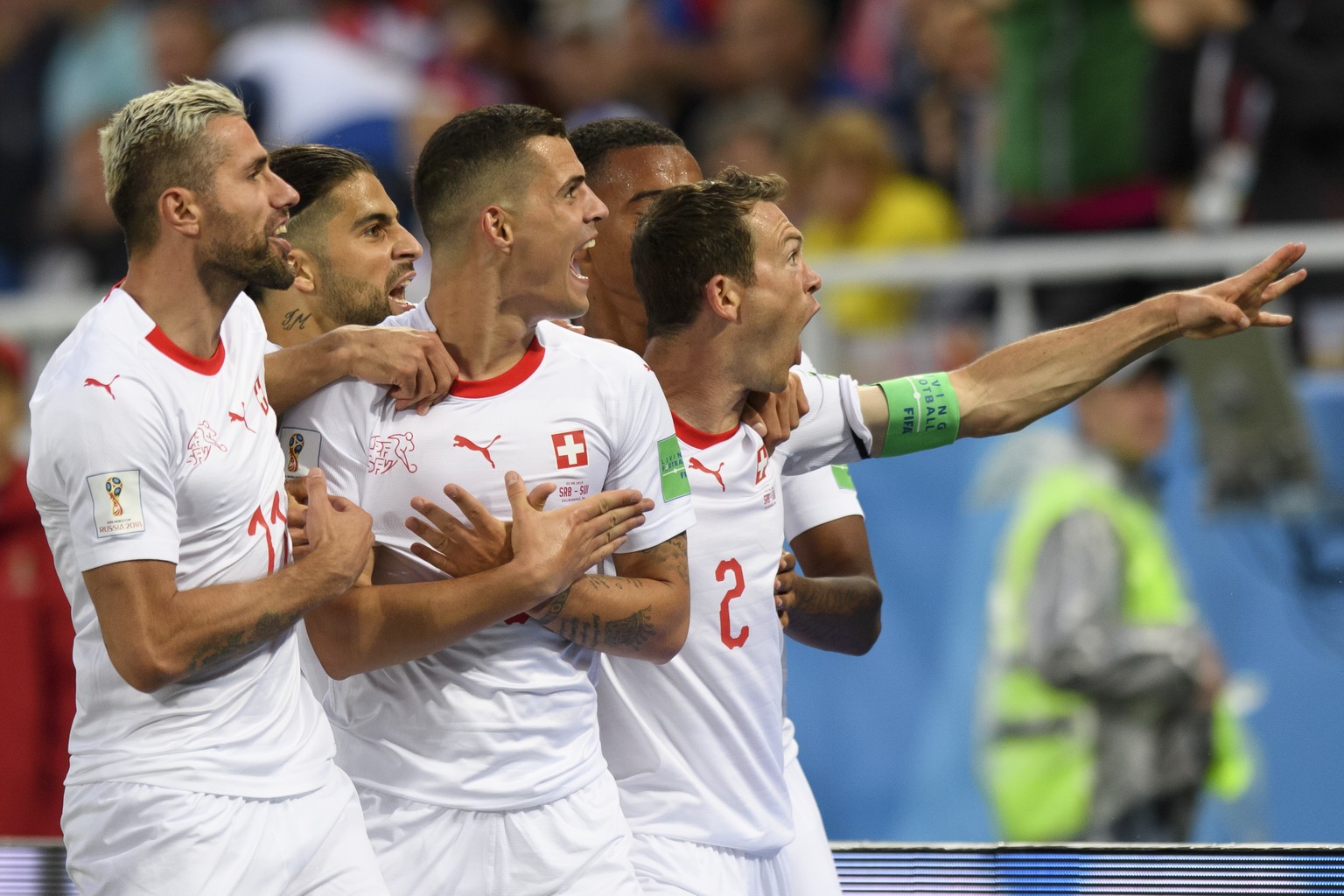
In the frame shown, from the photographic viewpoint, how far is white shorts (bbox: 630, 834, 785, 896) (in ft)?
12.5

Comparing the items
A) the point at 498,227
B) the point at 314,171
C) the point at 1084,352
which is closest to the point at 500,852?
the point at 498,227

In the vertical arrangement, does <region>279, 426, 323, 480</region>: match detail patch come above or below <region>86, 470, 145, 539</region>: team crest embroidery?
above

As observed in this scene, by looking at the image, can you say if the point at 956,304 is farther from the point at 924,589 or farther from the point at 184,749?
Answer: the point at 184,749

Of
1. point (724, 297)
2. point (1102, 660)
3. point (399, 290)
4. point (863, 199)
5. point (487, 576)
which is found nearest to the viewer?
point (487, 576)

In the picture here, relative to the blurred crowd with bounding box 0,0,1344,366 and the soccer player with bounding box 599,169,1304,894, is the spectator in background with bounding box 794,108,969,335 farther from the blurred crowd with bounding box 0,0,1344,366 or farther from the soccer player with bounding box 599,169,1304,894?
the soccer player with bounding box 599,169,1304,894

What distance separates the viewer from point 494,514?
3.59 metres

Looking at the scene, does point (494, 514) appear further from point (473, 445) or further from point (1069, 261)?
point (1069, 261)

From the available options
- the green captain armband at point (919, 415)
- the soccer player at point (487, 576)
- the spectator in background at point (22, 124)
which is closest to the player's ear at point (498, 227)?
the soccer player at point (487, 576)

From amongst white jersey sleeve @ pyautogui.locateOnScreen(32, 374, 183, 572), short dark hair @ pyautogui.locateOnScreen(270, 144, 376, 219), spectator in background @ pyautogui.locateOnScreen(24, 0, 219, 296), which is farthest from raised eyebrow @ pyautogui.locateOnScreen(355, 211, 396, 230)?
spectator in background @ pyautogui.locateOnScreen(24, 0, 219, 296)

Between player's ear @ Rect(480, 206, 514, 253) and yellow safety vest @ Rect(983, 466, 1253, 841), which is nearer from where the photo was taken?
player's ear @ Rect(480, 206, 514, 253)

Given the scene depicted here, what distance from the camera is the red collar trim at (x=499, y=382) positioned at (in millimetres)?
3645

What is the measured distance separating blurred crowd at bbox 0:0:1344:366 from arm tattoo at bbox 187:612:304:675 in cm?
463

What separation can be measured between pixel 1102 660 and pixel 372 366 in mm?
4339

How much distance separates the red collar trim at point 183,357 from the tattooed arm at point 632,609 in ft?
2.58
